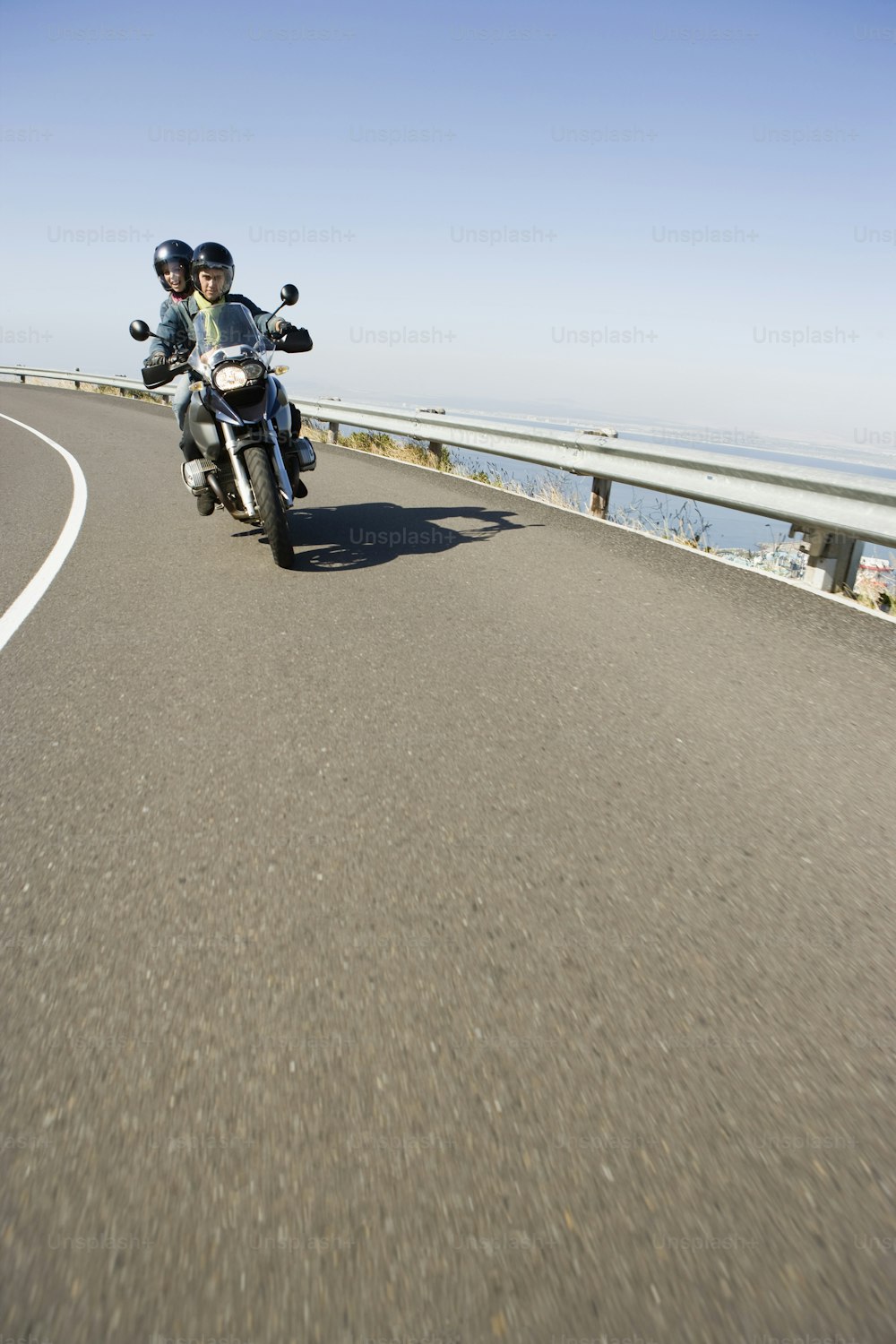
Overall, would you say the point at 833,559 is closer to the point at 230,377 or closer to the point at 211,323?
the point at 230,377

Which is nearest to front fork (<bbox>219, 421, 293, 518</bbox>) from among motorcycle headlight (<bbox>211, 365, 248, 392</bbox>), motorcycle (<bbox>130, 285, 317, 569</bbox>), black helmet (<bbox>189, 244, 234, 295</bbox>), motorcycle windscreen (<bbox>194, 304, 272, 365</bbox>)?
motorcycle (<bbox>130, 285, 317, 569</bbox>)

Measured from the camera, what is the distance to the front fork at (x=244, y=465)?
6863mm

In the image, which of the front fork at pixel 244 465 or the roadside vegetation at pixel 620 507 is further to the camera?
the roadside vegetation at pixel 620 507

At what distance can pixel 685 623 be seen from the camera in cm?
600

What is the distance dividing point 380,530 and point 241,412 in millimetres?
2441

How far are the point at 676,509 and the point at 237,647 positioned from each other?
5.93 metres

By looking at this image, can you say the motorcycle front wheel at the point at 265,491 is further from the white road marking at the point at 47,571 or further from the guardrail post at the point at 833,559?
the guardrail post at the point at 833,559

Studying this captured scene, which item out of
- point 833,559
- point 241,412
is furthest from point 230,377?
point 833,559

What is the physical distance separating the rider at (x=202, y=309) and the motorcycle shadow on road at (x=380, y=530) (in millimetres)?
712

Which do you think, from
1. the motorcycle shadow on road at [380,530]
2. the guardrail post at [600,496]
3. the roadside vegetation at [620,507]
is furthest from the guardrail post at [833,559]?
the guardrail post at [600,496]

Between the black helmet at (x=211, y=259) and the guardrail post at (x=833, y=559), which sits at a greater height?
the black helmet at (x=211, y=259)

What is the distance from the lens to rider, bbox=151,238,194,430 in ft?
24.0

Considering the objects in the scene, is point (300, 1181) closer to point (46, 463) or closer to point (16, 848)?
point (16, 848)

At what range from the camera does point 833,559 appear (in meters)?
7.17
